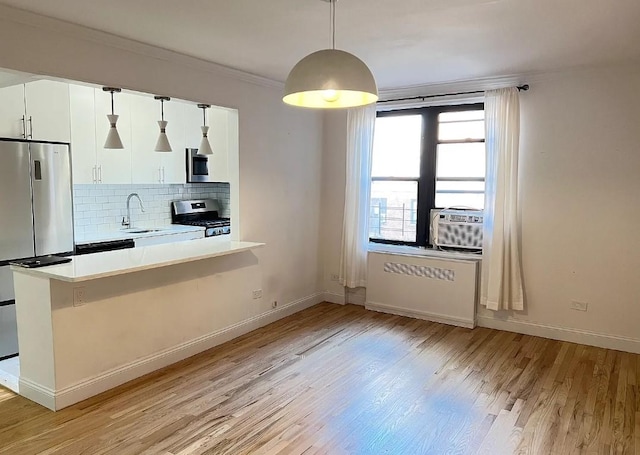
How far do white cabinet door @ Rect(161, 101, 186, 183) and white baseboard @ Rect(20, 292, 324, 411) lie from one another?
2.09 metres

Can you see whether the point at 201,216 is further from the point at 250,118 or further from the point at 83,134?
the point at 250,118

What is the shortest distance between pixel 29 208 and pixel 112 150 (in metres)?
1.23

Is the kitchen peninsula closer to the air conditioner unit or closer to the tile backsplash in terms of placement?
the tile backsplash

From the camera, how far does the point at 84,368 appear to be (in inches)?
123

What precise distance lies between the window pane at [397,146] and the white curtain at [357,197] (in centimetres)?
18

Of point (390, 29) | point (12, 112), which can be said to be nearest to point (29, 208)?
point (12, 112)

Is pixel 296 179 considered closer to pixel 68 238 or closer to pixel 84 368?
pixel 68 238

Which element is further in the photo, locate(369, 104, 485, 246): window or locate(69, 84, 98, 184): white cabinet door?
locate(369, 104, 485, 246): window

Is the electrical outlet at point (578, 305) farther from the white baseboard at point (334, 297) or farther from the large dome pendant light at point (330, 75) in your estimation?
the large dome pendant light at point (330, 75)

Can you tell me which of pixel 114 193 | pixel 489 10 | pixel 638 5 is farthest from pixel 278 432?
pixel 114 193

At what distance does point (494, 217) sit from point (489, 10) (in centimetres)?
225

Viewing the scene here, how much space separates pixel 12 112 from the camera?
401 cm

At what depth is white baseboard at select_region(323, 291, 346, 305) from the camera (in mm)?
5609

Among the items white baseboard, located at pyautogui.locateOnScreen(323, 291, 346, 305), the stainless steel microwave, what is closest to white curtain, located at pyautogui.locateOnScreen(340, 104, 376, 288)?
white baseboard, located at pyautogui.locateOnScreen(323, 291, 346, 305)
